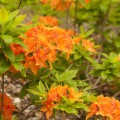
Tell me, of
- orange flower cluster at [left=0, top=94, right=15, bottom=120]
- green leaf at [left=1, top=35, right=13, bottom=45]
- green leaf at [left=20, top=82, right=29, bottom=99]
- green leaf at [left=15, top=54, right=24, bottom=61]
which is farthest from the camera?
orange flower cluster at [left=0, top=94, right=15, bottom=120]

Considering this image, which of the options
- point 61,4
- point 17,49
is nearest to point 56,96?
point 17,49

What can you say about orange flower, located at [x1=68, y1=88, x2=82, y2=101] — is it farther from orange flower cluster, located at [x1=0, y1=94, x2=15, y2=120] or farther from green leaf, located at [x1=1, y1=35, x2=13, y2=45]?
orange flower cluster, located at [x1=0, y1=94, x2=15, y2=120]

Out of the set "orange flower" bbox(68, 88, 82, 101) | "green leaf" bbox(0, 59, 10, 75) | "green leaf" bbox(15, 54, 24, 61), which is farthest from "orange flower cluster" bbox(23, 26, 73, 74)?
"orange flower" bbox(68, 88, 82, 101)

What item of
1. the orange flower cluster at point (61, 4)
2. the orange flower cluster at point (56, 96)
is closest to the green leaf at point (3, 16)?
the orange flower cluster at point (56, 96)

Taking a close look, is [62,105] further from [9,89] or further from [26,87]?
[9,89]

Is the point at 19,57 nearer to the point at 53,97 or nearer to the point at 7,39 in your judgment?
the point at 7,39
